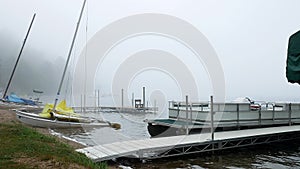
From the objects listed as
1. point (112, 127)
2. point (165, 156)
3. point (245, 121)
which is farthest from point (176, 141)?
point (112, 127)

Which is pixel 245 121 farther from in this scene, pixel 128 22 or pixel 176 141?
pixel 128 22

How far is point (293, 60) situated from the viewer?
5.16 m

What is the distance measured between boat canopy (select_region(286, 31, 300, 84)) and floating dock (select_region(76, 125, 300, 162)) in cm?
520

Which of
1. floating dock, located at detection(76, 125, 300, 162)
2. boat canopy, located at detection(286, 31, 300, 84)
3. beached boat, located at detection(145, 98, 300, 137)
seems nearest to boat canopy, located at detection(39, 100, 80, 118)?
beached boat, located at detection(145, 98, 300, 137)

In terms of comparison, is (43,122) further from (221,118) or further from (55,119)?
(221,118)

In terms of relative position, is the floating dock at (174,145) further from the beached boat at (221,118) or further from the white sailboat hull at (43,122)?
the white sailboat hull at (43,122)

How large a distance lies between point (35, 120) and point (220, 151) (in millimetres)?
11319

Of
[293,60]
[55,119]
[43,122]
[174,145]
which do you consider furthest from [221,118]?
[43,122]

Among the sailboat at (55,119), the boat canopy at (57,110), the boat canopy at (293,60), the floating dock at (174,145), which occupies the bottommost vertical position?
the floating dock at (174,145)

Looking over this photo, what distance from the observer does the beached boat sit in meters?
12.7

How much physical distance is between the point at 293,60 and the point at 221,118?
8052 mm

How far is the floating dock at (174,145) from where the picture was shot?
8594 millimetres

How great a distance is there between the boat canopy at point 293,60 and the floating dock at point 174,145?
17.1ft

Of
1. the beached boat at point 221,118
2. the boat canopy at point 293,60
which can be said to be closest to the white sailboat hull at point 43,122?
the beached boat at point 221,118
